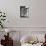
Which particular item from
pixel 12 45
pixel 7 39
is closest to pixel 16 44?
pixel 12 45

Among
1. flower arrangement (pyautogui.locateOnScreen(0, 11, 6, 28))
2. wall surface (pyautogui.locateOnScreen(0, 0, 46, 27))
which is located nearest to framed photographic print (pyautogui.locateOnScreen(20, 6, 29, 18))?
wall surface (pyautogui.locateOnScreen(0, 0, 46, 27))

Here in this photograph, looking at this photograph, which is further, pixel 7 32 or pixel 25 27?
pixel 25 27

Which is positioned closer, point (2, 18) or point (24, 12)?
point (2, 18)

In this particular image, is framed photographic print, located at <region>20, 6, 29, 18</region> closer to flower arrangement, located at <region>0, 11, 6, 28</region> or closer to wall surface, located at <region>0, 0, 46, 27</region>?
wall surface, located at <region>0, 0, 46, 27</region>

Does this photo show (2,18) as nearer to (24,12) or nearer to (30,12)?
(24,12)

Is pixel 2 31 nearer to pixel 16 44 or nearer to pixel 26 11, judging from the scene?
pixel 16 44

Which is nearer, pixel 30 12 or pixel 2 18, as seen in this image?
pixel 2 18

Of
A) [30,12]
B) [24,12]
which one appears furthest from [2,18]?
[30,12]

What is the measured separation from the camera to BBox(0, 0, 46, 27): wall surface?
2871 mm

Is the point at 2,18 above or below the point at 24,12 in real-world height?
below

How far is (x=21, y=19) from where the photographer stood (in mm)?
2885

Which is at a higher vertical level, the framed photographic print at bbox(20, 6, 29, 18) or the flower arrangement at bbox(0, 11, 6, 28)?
the framed photographic print at bbox(20, 6, 29, 18)

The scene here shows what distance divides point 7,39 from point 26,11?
2.34 feet

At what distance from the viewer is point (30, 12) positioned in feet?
9.43
